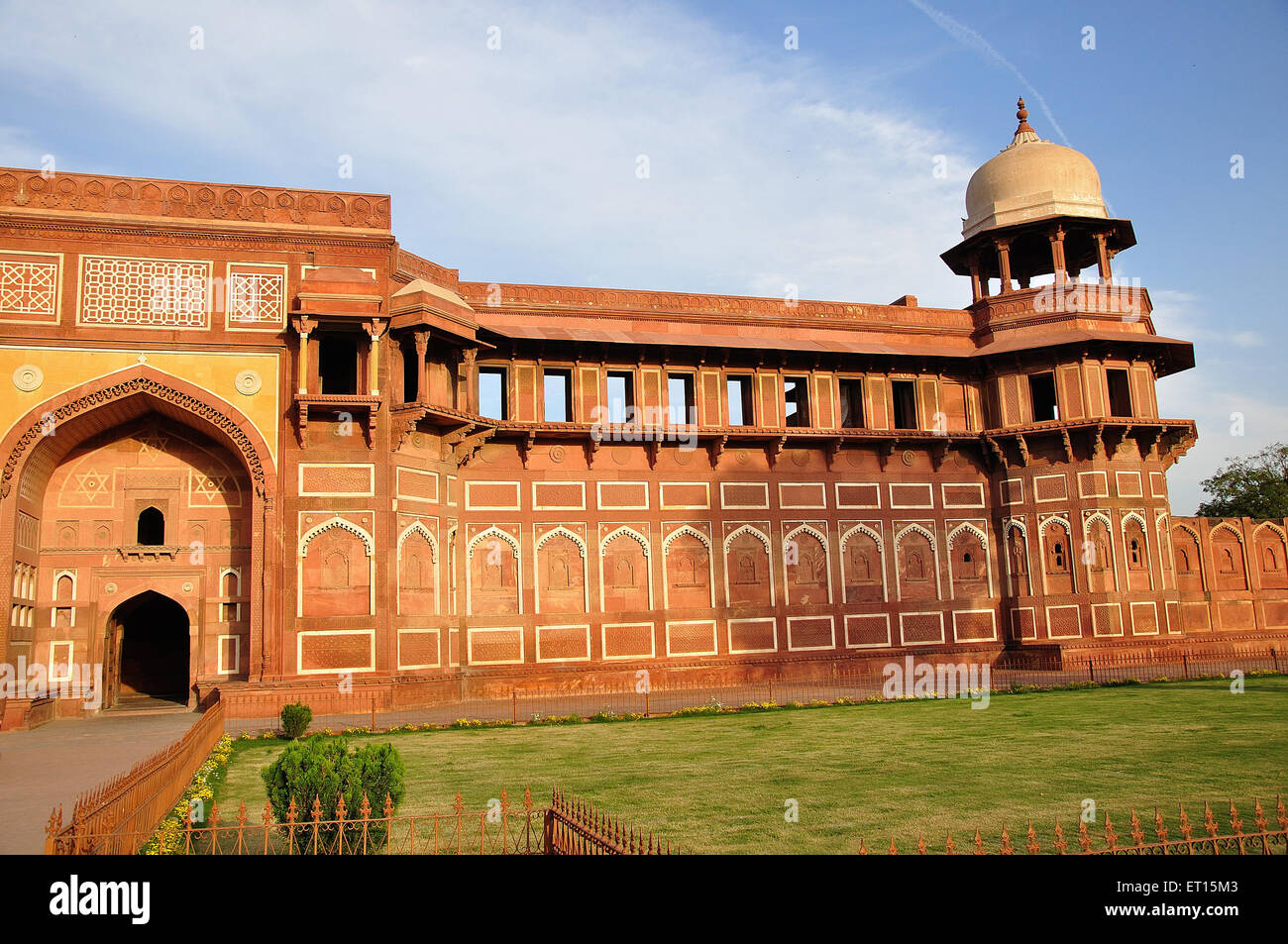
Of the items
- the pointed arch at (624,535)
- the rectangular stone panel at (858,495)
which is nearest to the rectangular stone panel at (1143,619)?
the rectangular stone panel at (858,495)

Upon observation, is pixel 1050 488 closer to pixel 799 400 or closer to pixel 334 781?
pixel 799 400

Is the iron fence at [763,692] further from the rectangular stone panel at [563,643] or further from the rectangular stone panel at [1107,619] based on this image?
the rectangular stone panel at [563,643]

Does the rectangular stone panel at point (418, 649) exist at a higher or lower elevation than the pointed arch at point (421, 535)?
lower

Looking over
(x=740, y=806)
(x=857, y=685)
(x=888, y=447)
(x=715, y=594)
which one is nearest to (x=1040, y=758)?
(x=740, y=806)

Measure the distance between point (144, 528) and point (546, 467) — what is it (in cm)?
796

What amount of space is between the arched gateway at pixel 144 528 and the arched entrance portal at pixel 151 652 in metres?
0.15

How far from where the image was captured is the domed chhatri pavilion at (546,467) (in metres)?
18.1

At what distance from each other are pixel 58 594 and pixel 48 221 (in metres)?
6.72

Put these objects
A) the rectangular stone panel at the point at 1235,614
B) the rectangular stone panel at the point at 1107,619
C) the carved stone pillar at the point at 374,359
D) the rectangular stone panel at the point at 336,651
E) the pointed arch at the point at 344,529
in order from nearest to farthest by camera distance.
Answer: the rectangular stone panel at the point at 336,651 → the pointed arch at the point at 344,529 → the carved stone pillar at the point at 374,359 → the rectangular stone panel at the point at 1107,619 → the rectangular stone panel at the point at 1235,614

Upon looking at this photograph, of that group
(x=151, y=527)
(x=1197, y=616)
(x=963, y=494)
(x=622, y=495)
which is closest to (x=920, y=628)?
(x=963, y=494)

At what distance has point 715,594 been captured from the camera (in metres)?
22.2

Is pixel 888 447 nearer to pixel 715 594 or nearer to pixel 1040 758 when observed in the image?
pixel 715 594

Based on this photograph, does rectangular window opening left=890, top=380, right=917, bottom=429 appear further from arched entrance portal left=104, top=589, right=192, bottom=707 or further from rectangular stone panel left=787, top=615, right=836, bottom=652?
Result: arched entrance portal left=104, top=589, right=192, bottom=707

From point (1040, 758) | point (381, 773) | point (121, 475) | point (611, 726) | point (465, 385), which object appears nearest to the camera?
point (381, 773)
